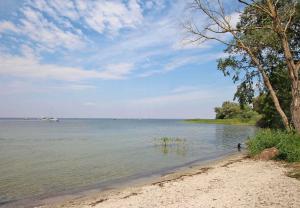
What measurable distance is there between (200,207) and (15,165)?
20726 millimetres

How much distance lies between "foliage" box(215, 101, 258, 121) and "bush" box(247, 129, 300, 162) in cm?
11589

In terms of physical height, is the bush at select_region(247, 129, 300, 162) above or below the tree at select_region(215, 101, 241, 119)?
below

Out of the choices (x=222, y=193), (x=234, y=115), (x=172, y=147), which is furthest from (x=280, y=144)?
(x=234, y=115)

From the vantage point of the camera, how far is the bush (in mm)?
18716

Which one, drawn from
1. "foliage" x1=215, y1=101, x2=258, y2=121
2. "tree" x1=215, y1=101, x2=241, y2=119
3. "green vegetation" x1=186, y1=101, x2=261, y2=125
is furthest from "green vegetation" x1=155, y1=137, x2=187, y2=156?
"tree" x1=215, y1=101, x2=241, y2=119

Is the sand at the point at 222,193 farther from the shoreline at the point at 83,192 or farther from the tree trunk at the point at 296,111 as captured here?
the tree trunk at the point at 296,111

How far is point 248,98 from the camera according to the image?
112 ft

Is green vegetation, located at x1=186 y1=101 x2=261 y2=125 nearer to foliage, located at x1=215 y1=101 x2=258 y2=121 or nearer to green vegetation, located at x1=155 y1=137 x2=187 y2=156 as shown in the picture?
foliage, located at x1=215 y1=101 x2=258 y2=121

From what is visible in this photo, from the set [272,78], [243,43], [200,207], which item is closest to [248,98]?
[272,78]

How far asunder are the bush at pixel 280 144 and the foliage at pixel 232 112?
380ft

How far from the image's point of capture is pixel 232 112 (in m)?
152

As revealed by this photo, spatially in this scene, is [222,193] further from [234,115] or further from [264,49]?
[234,115]

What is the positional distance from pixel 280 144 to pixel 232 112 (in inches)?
5323

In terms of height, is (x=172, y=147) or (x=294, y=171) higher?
(x=294, y=171)
